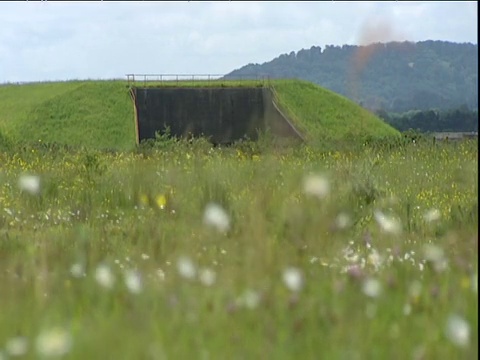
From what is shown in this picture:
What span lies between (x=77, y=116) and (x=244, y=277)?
132ft

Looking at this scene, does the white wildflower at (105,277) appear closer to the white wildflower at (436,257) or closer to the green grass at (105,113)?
the white wildflower at (436,257)

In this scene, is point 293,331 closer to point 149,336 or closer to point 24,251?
point 149,336

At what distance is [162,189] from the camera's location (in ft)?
19.5

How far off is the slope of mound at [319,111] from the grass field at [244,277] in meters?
34.2

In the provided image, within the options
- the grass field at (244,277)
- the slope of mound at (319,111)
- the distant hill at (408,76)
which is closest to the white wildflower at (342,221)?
the grass field at (244,277)

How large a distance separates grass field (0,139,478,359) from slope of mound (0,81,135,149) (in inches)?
1226

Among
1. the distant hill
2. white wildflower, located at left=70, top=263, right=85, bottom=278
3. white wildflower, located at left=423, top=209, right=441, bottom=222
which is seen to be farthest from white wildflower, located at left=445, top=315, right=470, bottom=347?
white wildflower, located at left=423, top=209, right=441, bottom=222

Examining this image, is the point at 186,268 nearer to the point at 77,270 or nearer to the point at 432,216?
Result: the point at 77,270

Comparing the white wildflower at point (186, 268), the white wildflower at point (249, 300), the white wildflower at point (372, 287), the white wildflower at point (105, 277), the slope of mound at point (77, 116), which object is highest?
the white wildflower at point (372, 287)

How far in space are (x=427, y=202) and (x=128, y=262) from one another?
11.0 ft

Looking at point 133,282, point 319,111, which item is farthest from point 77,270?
point 319,111

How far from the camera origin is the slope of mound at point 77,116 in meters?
38.2

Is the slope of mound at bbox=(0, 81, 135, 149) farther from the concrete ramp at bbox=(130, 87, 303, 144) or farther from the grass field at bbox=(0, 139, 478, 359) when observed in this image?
the grass field at bbox=(0, 139, 478, 359)

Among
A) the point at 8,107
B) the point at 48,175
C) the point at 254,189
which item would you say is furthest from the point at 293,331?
the point at 8,107
